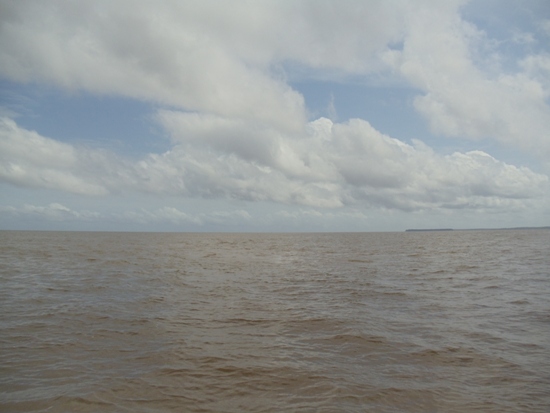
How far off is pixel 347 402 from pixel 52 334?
8.25m

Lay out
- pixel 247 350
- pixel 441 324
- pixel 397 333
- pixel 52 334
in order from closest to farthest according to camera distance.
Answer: pixel 247 350
pixel 52 334
pixel 397 333
pixel 441 324

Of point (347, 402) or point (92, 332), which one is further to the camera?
point (92, 332)

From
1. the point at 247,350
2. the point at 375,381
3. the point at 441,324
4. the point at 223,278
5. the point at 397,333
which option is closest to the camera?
the point at 375,381

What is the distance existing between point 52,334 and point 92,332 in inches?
39.4

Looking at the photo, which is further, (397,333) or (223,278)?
(223,278)

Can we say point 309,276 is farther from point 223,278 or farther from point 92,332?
point 92,332

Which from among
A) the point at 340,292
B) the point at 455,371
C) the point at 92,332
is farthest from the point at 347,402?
the point at 340,292

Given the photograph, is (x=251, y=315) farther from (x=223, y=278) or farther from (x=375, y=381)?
(x=223, y=278)

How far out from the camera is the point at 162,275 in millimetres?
22766

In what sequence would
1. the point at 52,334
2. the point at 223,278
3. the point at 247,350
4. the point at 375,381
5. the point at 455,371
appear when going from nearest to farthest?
the point at 375,381, the point at 455,371, the point at 247,350, the point at 52,334, the point at 223,278

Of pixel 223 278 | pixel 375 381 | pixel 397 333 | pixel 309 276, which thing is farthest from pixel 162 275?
pixel 375 381

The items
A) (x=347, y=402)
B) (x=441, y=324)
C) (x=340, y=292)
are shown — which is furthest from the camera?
(x=340, y=292)

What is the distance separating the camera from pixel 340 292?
1689cm

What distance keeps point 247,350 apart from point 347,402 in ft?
10.9
